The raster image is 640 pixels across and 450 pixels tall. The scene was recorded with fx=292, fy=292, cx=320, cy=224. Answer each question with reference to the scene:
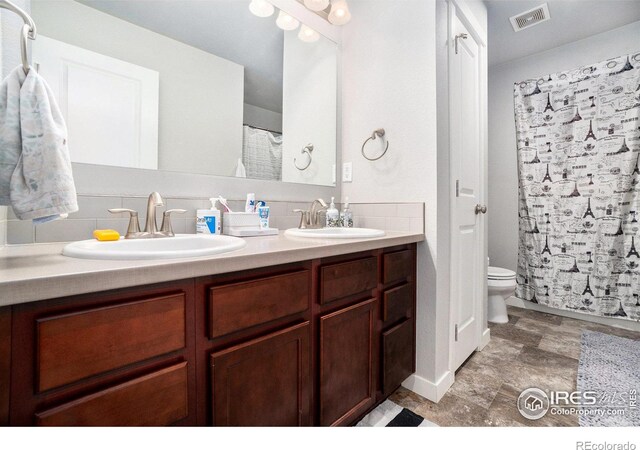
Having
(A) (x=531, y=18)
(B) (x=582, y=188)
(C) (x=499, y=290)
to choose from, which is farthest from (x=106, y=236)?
(B) (x=582, y=188)

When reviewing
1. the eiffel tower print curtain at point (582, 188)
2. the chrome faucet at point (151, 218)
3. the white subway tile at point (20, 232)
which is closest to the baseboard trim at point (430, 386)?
the chrome faucet at point (151, 218)

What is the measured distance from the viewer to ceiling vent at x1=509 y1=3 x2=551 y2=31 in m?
2.14

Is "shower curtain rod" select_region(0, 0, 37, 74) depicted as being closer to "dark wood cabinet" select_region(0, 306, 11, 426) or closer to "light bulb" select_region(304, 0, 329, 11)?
"dark wood cabinet" select_region(0, 306, 11, 426)

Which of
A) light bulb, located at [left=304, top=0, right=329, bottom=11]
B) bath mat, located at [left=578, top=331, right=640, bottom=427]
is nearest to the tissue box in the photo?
light bulb, located at [left=304, top=0, right=329, bottom=11]

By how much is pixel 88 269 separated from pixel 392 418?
4.40 ft

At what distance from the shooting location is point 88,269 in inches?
22.9

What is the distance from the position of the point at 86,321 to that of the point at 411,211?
1.37 m

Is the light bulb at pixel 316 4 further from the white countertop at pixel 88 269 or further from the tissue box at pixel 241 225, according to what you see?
the white countertop at pixel 88 269

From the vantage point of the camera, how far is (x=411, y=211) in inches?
60.4

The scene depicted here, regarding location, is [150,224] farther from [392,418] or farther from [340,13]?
[340,13]

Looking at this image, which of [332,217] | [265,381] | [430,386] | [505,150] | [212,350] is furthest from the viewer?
[505,150]

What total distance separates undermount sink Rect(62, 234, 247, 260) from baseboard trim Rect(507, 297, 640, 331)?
2.98m
